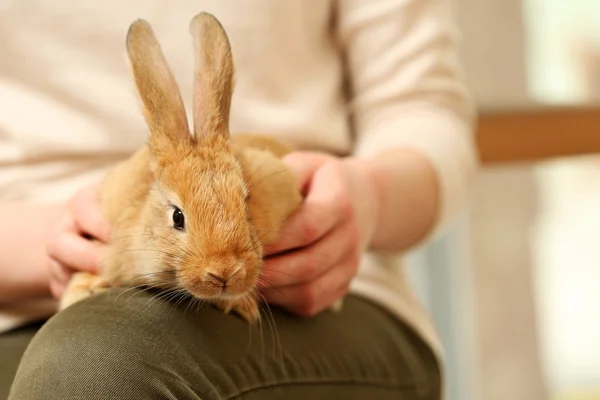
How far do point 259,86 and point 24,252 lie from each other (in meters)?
0.31

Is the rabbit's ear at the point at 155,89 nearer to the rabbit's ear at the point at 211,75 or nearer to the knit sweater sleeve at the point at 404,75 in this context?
the rabbit's ear at the point at 211,75

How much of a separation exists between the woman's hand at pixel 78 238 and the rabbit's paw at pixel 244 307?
4.8 inches

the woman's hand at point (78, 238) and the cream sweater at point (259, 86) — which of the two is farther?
the cream sweater at point (259, 86)

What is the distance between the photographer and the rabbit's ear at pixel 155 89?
64 cm

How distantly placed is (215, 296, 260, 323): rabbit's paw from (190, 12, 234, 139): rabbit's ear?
0.43 feet

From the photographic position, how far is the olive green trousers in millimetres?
552

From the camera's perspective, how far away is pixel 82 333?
22.8 inches

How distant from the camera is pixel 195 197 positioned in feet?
2.08

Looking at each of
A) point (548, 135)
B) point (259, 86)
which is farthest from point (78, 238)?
point (548, 135)

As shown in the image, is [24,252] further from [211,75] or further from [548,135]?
[548,135]

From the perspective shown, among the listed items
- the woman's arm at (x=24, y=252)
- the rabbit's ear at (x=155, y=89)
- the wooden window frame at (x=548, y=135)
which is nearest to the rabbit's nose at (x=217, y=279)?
the rabbit's ear at (x=155, y=89)

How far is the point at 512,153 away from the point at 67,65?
696mm

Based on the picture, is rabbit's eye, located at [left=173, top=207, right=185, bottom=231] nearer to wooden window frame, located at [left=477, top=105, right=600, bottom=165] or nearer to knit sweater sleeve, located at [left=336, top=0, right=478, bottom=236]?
knit sweater sleeve, located at [left=336, top=0, right=478, bottom=236]

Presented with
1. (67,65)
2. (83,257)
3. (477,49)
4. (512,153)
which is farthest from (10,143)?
(477,49)
